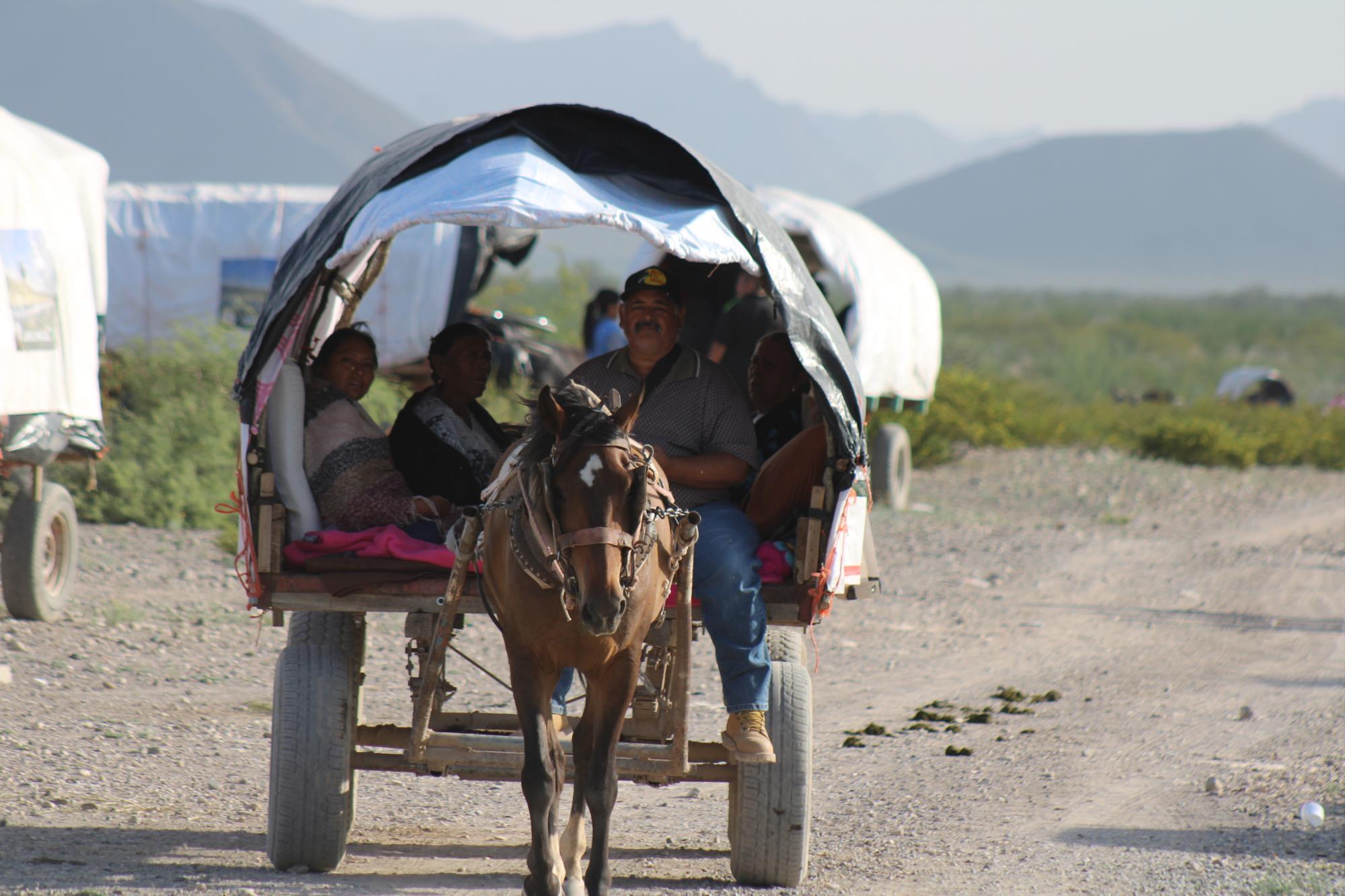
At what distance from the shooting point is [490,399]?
16.2m

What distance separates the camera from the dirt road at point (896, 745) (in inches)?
226

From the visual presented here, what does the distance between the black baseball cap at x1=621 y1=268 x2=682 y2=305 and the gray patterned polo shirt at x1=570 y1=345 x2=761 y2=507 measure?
23 cm

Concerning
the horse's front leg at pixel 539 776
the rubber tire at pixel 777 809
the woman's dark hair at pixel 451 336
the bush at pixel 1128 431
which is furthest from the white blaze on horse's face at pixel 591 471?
the bush at pixel 1128 431

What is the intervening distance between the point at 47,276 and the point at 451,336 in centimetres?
369

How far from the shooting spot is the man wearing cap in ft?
17.5

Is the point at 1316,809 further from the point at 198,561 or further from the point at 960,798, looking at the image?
the point at 198,561

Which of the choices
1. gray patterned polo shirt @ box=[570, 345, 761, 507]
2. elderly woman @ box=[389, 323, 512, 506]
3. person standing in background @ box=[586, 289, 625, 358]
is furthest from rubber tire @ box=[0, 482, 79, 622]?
gray patterned polo shirt @ box=[570, 345, 761, 507]

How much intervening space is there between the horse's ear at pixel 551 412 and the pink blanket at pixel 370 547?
0.91m

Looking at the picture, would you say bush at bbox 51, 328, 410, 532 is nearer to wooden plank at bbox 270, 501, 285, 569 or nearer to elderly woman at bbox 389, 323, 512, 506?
elderly woman at bbox 389, 323, 512, 506

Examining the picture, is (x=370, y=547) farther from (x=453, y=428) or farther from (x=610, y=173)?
(x=610, y=173)

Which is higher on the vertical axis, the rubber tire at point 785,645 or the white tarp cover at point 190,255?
the white tarp cover at point 190,255

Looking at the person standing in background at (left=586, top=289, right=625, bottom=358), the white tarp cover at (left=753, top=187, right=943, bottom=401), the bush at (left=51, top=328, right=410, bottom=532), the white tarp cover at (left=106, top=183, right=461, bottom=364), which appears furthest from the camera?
the white tarp cover at (left=106, top=183, right=461, bottom=364)

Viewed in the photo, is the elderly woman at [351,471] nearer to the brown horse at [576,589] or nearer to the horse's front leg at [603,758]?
the brown horse at [576,589]

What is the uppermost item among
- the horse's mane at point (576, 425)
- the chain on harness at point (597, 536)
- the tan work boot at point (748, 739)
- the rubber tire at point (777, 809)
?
the horse's mane at point (576, 425)
